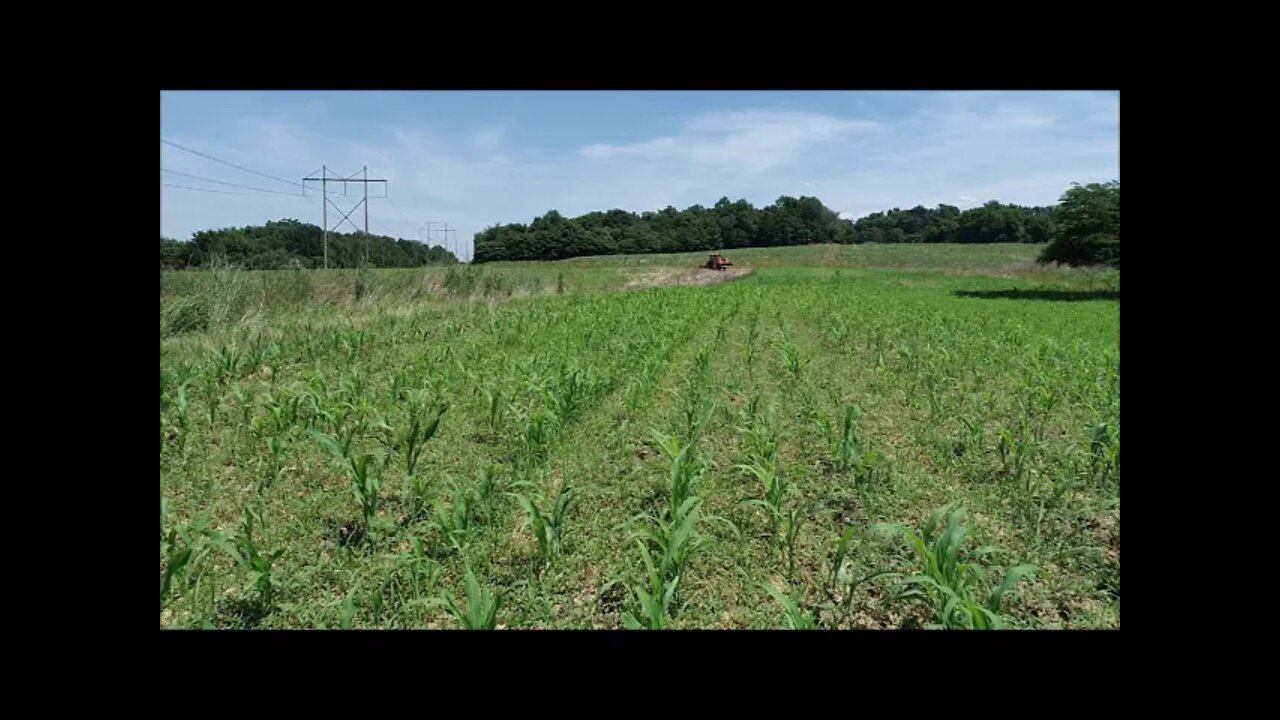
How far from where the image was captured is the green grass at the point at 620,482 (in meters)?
2.54

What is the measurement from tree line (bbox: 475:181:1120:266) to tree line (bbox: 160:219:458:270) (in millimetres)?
9185

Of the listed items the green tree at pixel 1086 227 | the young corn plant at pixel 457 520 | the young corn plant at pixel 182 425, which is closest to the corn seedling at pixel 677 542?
the young corn plant at pixel 457 520

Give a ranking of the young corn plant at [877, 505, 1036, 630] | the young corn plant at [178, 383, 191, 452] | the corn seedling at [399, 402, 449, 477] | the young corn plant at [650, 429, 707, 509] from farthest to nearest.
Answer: the young corn plant at [178, 383, 191, 452] < the corn seedling at [399, 402, 449, 477] < the young corn plant at [650, 429, 707, 509] < the young corn plant at [877, 505, 1036, 630]

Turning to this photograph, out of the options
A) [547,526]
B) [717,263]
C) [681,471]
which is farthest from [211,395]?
[717,263]

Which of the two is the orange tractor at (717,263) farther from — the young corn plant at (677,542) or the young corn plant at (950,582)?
the young corn plant at (950,582)

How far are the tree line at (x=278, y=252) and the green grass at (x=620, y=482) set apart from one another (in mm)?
856

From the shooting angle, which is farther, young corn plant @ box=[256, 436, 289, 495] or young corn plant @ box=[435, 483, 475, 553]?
young corn plant @ box=[256, 436, 289, 495]

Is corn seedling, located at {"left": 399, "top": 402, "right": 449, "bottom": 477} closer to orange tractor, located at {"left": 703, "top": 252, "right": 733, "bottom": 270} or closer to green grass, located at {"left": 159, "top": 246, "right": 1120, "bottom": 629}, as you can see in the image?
green grass, located at {"left": 159, "top": 246, "right": 1120, "bottom": 629}

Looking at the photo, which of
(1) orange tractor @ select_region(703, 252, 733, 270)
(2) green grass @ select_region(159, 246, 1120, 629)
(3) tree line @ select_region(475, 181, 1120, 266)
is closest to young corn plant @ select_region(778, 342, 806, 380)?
(2) green grass @ select_region(159, 246, 1120, 629)

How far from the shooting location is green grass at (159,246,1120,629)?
8.33ft

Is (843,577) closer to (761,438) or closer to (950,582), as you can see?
(950,582)
